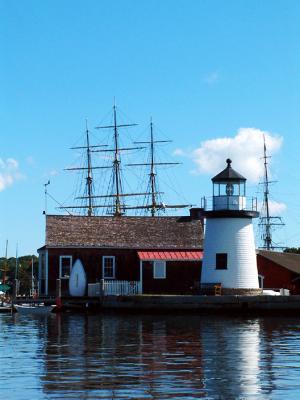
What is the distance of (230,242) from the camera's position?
1913 inches

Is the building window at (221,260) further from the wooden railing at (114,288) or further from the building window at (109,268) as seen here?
the building window at (109,268)

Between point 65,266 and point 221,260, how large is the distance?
11.0 m

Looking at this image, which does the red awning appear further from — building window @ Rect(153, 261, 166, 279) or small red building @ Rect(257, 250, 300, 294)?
small red building @ Rect(257, 250, 300, 294)

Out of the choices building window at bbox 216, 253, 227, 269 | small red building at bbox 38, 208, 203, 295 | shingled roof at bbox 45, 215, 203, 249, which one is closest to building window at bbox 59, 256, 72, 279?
small red building at bbox 38, 208, 203, 295

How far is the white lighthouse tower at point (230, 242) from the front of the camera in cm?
4841

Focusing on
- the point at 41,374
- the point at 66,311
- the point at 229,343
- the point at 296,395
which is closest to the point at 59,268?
the point at 66,311

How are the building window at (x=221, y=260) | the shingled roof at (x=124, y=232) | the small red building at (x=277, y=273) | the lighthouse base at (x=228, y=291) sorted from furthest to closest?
the small red building at (x=277, y=273), the shingled roof at (x=124, y=232), the building window at (x=221, y=260), the lighthouse base at (x=228, y=291)

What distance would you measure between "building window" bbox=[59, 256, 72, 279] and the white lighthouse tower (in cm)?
945

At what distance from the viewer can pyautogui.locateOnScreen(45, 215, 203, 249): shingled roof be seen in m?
53.2

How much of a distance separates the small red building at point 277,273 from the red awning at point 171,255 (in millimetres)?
4883

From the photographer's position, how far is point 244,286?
48.4m

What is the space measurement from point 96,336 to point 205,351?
277 inches

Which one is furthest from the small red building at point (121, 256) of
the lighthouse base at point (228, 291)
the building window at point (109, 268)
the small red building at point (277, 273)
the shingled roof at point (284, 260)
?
the shingled roof at point (284, 260)

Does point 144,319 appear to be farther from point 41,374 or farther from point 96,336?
point 41,374
